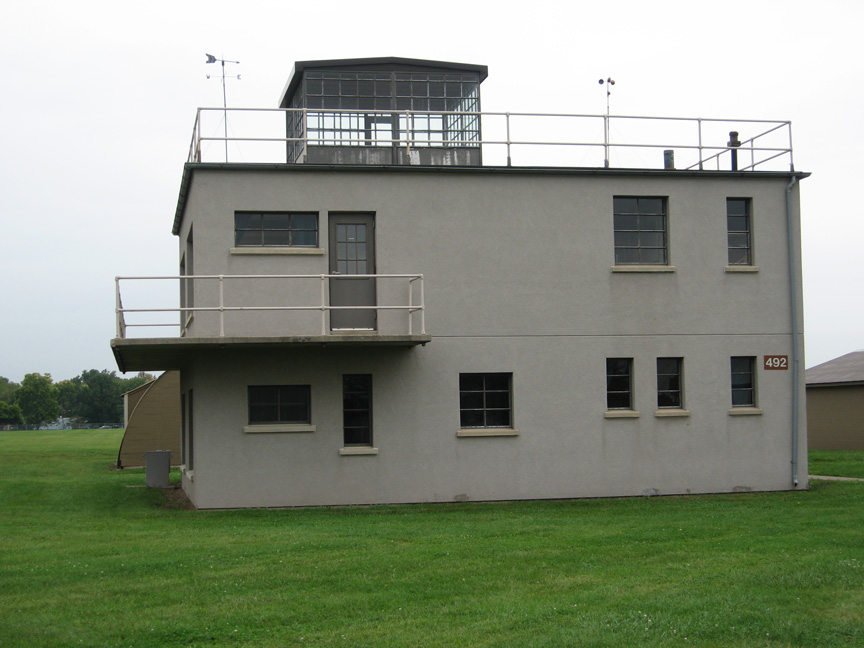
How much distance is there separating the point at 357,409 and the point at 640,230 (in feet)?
22.1

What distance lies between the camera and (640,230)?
64.3ft

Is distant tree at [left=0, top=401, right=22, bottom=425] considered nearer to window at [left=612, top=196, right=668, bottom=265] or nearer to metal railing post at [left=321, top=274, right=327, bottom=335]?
metal railing post at [left=321, top=274, right=327, bottom=335]

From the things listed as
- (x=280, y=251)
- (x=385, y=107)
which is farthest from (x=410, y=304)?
(x=385, y=107)

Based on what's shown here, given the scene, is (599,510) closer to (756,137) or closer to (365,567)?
(365,567)

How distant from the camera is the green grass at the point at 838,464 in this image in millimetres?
23984

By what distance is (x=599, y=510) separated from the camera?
16.9m

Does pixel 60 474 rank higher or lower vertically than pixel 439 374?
lower

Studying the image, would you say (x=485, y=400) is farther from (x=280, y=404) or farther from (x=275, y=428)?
(x=275, y=428)

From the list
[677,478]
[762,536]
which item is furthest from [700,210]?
[762,536]

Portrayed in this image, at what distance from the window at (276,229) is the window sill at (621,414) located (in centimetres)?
653

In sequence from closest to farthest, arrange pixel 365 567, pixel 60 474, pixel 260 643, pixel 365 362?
pixel 260 643
pixel 365 567
pixel 365 362
pixel 60 474

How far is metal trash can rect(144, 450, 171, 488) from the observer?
80.2ft

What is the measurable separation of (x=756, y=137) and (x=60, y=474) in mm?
21494

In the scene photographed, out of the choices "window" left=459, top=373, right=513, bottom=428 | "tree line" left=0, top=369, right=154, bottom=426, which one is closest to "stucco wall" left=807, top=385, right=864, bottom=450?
"window" left=459, top=373, right=513, bottom=428
